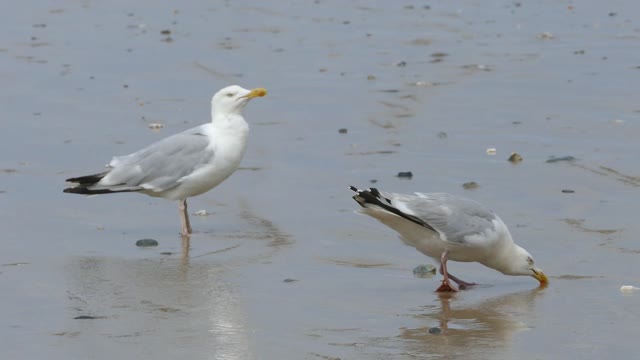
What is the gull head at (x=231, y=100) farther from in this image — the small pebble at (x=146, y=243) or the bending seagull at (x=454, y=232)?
the bending seagull at (x=454, y=232)

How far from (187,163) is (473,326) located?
304 centimetres

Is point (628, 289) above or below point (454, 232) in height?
below

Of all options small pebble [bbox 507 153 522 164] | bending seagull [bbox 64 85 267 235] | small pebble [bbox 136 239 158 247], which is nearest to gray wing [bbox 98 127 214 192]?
bending seagull [bbox 64 85 267 235]

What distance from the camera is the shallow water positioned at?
669cm

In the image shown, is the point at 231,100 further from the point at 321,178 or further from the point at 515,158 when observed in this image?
the point at 515,158

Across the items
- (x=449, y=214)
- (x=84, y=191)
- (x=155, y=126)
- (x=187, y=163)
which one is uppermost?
(x=449, y=214)

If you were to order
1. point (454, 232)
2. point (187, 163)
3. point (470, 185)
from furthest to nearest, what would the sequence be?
point (470, 185), point (187, 163), point (454, 232)

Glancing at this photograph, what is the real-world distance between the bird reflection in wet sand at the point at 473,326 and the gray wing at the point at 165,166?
241 cm

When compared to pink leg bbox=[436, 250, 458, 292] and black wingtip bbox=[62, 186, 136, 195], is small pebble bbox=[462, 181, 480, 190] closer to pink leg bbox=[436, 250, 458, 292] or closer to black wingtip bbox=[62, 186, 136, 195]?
pink leg bbox=[436, 250, 458, 292]

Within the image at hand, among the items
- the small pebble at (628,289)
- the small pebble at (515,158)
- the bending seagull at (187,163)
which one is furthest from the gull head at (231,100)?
the small pebble at (628,289)

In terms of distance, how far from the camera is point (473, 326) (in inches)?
268

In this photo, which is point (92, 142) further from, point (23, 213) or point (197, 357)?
point (197, 357)

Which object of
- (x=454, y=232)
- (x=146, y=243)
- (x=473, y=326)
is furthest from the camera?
(x=146, y=243)

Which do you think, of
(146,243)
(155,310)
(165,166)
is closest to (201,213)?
(165,166)
